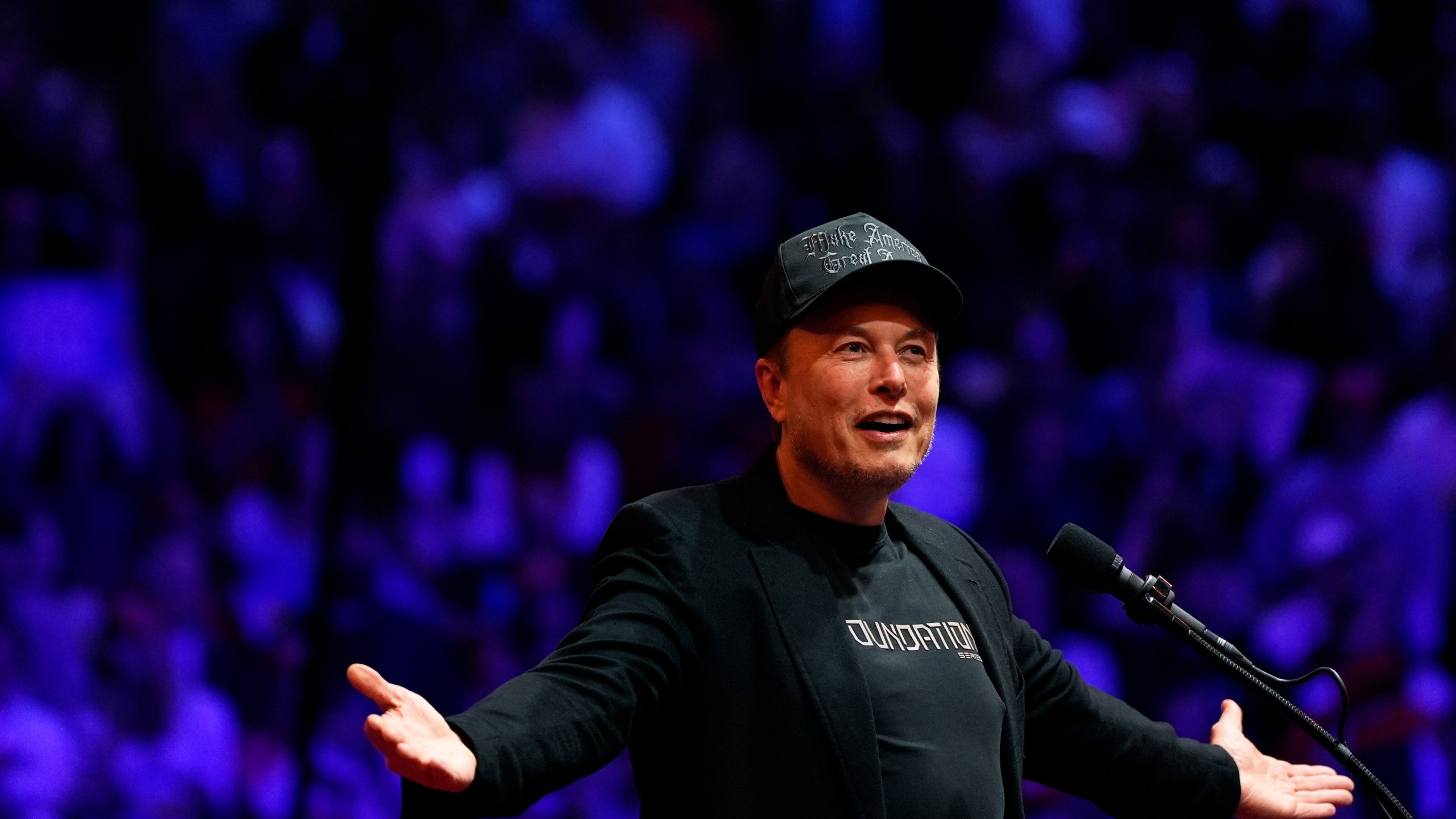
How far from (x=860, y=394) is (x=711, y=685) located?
1.31 ft

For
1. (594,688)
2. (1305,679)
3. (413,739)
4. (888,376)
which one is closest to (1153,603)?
(1305,679)

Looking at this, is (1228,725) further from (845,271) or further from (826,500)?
(845,271)

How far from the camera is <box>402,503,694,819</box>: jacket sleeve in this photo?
1172mm

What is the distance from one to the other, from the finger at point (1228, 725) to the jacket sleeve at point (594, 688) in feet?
3.10

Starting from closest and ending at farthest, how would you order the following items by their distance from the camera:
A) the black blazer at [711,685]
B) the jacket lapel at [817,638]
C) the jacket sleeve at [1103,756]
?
the black blazer at [711,685]
the jacket lapel at [817,638]
the jacket sleeve at [1103,756]

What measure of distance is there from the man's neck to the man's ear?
0.19 ft

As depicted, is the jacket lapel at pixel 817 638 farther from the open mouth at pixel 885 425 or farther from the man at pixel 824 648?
the open mouth at pixel 885 425

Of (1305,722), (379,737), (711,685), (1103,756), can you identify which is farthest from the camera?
(1103,756)

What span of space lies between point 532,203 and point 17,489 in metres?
1.62

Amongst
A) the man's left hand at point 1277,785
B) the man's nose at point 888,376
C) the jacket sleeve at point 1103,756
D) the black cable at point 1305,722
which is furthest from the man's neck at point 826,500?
the man's left hand at point 1277,785

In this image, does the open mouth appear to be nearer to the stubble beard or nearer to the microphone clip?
the stubble beard

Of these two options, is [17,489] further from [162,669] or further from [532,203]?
[532,203]

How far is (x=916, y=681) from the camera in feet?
4.88

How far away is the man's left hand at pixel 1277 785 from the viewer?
1.83 metres
